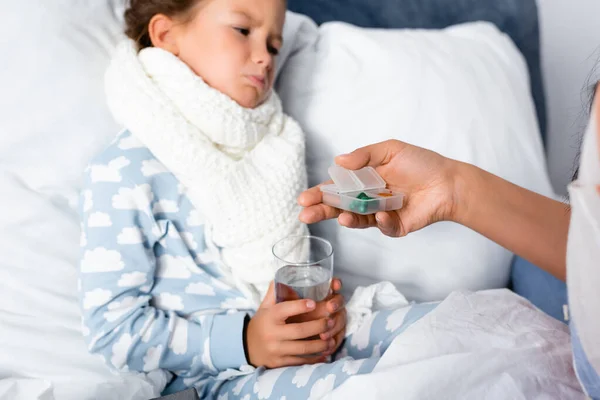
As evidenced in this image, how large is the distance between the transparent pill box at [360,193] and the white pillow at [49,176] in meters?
0.42

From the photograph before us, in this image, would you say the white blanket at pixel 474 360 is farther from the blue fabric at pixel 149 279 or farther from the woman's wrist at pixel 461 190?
the blue fabric at pixel 149 279

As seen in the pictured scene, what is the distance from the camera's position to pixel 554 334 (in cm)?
77

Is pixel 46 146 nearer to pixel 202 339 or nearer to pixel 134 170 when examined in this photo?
pixel 134 170

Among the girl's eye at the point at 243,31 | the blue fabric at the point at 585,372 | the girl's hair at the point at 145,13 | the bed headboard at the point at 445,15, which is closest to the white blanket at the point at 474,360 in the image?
the blue fabric at the point at 585,372

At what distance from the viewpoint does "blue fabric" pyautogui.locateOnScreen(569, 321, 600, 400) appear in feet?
1.92

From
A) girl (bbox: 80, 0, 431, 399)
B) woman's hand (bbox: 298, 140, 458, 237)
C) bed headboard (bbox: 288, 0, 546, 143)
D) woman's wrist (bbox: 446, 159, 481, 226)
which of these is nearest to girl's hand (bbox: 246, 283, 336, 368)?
girl (bbox: 80, 0, 431, 399)

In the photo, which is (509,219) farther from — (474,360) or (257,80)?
(257,80)

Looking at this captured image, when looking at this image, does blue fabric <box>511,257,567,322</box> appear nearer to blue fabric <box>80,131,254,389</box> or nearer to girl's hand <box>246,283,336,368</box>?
girl's hand <box>246,283,336,368</box>

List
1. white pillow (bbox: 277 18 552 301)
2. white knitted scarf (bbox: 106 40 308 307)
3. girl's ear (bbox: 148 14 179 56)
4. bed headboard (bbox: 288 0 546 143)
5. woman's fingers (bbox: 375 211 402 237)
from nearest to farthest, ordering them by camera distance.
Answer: woman's fingers (bbox: 375 211 402 237), white knitted scarf (bbox: 106 40 308 307), girl's ear (bbox: 148 14 179 56), white pillow (bbox: 277 18 552 301), bed headboard (bbox: 288 0 546 143)

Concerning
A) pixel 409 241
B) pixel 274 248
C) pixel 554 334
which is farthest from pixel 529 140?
pixel 274 248

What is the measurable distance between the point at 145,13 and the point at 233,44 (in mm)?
206

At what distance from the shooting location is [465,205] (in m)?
0.88

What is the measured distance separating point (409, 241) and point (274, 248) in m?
0.33

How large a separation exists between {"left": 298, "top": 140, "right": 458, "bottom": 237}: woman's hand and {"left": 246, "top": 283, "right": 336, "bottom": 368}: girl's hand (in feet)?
0.51
